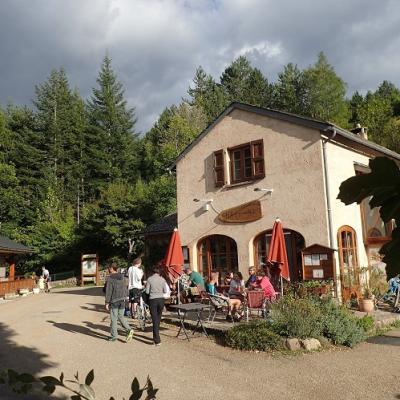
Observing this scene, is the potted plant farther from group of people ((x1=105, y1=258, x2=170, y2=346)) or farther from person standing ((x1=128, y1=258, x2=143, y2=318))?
person standing ((x1=128, y1=258, x2=143, y2=318))

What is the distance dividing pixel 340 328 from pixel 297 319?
939 millimetres

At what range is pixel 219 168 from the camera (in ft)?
50.6

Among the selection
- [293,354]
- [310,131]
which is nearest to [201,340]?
[293,354]

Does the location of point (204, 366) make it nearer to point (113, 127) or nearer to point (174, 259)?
point (174, 259)

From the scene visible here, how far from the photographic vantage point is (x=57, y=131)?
46.3 metres

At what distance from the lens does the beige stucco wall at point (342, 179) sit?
12.8 m

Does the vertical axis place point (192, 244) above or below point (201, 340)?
above

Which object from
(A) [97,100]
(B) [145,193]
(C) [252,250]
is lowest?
(C) [252,250]

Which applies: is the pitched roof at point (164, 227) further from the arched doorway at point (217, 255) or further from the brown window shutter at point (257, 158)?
the brown window shutter at point (257, 158)

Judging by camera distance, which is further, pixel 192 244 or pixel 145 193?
pixel 145 193

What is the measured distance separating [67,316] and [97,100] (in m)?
39.2

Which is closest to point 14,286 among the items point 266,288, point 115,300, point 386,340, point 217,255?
point 217,255

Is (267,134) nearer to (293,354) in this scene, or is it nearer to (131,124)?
(293,354)

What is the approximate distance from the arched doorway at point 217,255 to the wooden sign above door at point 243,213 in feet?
2.26
